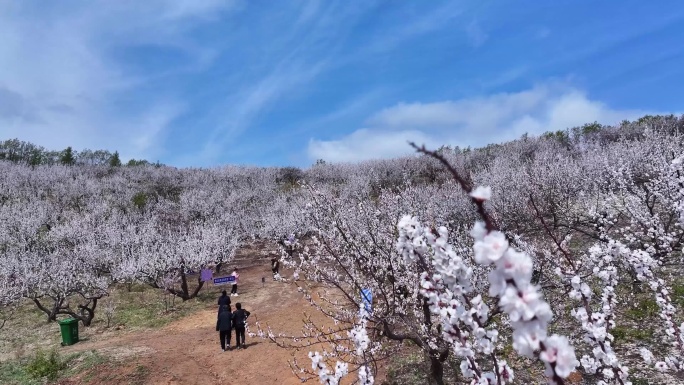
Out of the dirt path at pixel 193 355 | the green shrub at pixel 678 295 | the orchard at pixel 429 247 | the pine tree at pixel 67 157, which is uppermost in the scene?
the pine tree at pixel 67 157

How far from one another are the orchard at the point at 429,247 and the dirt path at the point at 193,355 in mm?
889

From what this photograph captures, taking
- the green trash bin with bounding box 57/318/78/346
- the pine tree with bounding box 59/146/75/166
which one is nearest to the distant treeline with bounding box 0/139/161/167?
the pine tree with bounding box 59/146/75/166

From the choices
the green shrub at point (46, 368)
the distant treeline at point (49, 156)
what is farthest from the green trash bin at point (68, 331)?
the distant treeline at point (49, 156)

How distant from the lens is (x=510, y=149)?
41.1 m

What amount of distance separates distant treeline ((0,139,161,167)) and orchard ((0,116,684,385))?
123cm

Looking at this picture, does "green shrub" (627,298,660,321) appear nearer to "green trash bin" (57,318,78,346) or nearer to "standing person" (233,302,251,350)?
"standing person" (233,302,251,350)

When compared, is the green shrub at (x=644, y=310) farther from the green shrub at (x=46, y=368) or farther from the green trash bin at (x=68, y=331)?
the green trash bin at (x=68, y=331)

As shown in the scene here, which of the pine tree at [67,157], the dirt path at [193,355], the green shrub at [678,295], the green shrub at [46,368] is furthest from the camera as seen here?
the pine tree at [67,157]

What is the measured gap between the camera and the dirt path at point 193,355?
11.4 metres

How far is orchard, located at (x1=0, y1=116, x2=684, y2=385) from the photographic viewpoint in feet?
9.68

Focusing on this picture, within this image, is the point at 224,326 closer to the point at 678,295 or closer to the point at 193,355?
the point at 193,355

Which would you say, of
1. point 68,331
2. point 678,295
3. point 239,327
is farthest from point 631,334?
point 68,331

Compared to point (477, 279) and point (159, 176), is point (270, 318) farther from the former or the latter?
point (159, 176)

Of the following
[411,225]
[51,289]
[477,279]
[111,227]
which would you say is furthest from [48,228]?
[411,225]
